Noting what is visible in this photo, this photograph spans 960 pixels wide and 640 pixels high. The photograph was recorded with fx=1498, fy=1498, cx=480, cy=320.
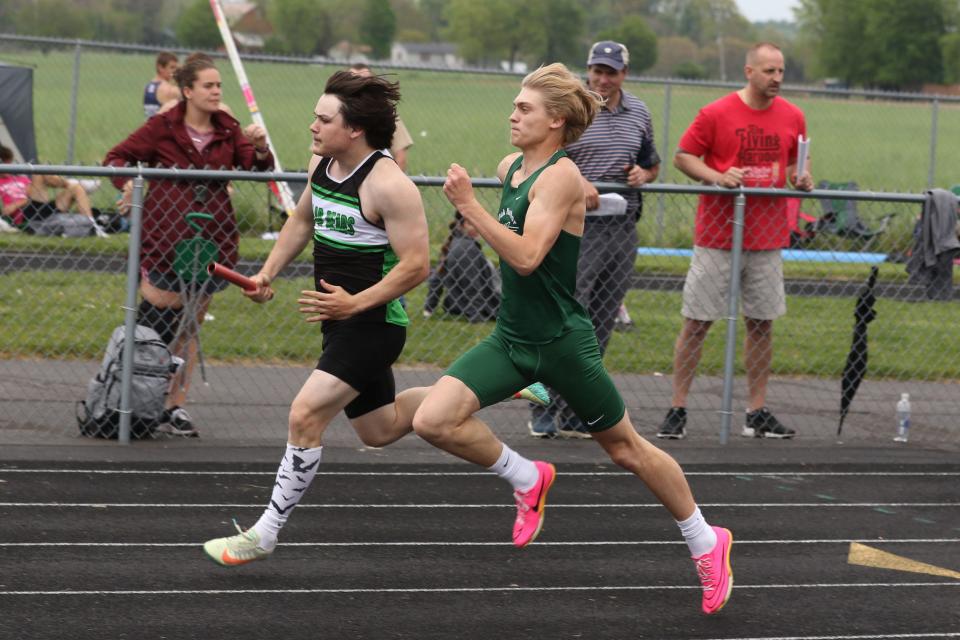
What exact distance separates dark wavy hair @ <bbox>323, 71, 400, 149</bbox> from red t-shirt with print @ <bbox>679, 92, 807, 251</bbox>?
11.6ft

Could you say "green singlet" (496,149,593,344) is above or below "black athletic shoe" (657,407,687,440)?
above

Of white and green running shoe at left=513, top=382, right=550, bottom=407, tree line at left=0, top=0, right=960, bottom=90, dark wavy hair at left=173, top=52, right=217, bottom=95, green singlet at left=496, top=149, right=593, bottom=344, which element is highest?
dark wavy hair at left=173, top=52, right=217, bottom=95

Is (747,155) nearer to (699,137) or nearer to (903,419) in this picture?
(699,137)

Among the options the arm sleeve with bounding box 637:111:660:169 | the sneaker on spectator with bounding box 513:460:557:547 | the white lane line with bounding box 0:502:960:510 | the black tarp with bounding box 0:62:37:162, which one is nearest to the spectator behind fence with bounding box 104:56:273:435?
the white lane line with bounding box 0:502:960:510

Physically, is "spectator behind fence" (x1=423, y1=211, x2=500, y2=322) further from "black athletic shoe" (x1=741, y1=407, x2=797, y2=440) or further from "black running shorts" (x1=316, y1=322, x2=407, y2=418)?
"black running shorts" (x1=316, y1=322, x2=407, y2=418)

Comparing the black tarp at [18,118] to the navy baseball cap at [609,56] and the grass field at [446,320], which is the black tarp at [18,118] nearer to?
the grass field at [446,320]

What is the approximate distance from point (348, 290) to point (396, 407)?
1.80ft

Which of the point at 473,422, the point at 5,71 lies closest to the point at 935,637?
the point at 473,422

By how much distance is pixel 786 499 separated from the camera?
7.81m

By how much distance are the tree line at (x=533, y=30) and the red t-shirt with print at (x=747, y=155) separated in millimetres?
36213

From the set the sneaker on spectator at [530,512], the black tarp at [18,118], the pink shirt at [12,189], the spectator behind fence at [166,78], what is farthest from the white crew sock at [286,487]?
the black tarp at [18,118]

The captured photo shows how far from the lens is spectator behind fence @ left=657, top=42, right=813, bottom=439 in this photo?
898 centimetres

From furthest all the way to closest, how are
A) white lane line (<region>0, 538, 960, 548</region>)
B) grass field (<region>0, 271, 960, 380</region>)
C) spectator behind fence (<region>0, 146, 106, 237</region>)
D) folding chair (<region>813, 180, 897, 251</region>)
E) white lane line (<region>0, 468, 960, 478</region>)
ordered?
folding chair (<region>813, 180, 897, 251</region>), spectator behind fence (<region>0, 146, 106, 237</region>), grass field (<region>0, 271, 960, 380</region>), white lane line (<region>0, 468, 960, 478</region>), white lane line (<region>0, 538, 960, 548</region>)

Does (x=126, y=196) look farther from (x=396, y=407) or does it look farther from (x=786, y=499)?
(x=786, y=499)
